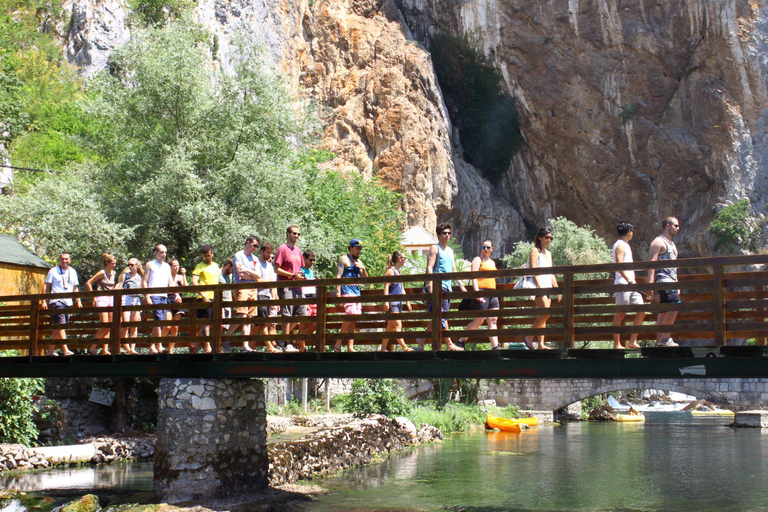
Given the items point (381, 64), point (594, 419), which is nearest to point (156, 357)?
point (594, 419)

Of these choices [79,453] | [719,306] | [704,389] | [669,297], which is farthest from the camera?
[704,389]

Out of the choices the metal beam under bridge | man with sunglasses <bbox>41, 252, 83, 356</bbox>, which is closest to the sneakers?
the metal beam under bridge

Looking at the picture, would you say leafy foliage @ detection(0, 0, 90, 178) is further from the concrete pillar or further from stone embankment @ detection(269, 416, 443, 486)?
the concrete pillar

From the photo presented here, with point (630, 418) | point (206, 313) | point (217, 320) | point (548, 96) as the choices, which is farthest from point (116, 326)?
point (548, 96)

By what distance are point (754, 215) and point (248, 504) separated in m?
44.8

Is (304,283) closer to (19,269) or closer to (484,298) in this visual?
(484,298)

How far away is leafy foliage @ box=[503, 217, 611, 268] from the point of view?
4884 cm

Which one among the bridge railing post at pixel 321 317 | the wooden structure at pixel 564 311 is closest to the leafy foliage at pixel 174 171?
the wooden structure at pixel 564 311

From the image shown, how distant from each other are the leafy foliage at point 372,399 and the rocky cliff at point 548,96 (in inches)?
930

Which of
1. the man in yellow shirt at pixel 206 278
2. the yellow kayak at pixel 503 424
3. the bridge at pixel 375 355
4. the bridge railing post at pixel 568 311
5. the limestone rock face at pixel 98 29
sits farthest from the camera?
the limestone rock face at pixel 98 29

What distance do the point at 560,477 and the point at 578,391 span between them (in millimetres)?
21885

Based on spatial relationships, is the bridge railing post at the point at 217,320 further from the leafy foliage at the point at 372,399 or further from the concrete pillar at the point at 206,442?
the leafy foliage at the point at 372,399

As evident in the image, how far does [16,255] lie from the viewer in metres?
19.4

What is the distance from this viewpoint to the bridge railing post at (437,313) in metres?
10.2
